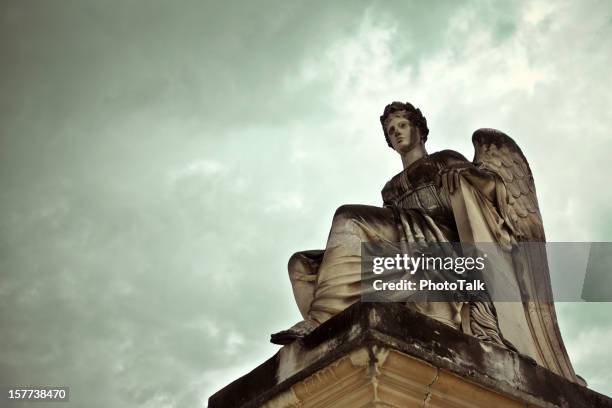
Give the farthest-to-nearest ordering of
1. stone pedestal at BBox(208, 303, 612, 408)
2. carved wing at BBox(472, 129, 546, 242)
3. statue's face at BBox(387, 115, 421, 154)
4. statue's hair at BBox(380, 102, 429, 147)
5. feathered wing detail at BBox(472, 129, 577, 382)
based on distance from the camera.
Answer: statue's hair at BBox(380, 102, 429, 147)
statue's face at BBox(387, 115, 421, 154)
carved wing at BBox(472, 129, 546, 242)
feathered wing detail at BBox(472, 129, 577, 382)
stone pedestal at BBox(208, 303, 612, 408)

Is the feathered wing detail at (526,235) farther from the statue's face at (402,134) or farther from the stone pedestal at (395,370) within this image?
the stone pedestal at (395,370)

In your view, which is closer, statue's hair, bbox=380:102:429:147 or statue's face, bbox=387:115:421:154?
statue's face, bbox=387:115:421:154

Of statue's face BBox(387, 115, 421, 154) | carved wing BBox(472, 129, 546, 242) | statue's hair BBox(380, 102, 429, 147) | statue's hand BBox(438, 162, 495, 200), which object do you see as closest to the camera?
statue's hand BBox(438, 162, 495, 200)

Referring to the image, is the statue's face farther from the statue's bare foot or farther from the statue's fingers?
the statue's bare foot

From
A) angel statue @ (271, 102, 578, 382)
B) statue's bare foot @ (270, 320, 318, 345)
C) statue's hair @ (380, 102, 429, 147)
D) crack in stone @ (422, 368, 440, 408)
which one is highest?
statue's hair @ (380, 102, 429, 147)

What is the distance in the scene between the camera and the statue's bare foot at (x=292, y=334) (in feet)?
18.9

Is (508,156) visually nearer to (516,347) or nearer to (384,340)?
(516,347)

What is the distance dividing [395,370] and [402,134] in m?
3.80

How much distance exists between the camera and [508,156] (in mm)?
8117

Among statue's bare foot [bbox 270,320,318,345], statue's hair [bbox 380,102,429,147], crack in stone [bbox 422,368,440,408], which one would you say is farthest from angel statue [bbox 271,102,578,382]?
crack in stone [bbox 422,368,440,408]

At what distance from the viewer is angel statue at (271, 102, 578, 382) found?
20.2ft

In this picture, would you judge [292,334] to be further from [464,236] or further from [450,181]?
[450,181]

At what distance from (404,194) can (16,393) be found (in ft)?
17.8

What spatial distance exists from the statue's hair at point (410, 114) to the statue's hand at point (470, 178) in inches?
58.9
